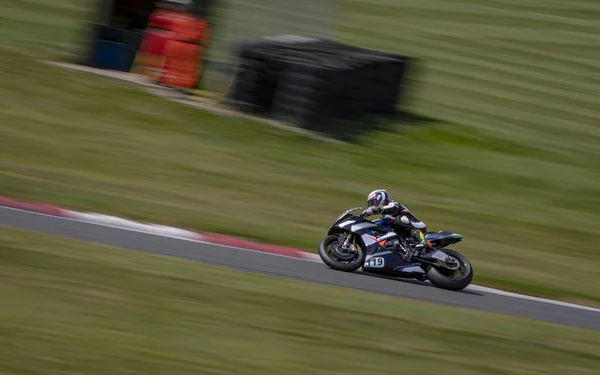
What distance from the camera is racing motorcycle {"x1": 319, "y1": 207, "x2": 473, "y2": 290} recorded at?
11852 mm

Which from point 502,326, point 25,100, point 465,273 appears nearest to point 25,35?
point 25,100

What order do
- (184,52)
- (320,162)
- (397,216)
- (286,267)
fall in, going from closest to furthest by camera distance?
(286,267) → (397,216) → (320,162) → (184,52)

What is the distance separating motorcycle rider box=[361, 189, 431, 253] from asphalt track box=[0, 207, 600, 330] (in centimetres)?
57

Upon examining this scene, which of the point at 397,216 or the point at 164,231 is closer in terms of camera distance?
the point at 397,216

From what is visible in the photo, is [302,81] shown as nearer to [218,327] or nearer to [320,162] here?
[320,162]

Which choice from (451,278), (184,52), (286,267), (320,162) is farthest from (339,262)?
(184,52)

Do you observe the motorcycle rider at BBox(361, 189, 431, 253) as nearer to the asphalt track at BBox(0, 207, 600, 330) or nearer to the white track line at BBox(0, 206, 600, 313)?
the asphalt track at BBox(0, 207, 600, 330)

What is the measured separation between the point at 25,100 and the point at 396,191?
6.58 m

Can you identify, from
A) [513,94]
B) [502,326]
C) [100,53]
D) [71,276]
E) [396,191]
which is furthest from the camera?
[513,94]

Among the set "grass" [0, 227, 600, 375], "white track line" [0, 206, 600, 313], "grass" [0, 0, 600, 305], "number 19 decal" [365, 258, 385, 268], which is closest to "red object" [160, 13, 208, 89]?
"grass" [0, 0, 600, 305]

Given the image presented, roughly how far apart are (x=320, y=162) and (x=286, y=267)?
543 cm

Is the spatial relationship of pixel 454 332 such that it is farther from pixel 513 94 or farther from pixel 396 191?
pixel 513 94

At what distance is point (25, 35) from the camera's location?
839 inches

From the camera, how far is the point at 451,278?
39.0 feet
